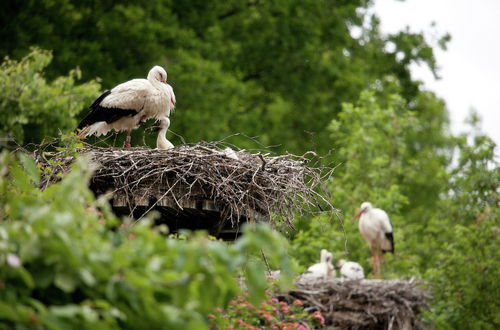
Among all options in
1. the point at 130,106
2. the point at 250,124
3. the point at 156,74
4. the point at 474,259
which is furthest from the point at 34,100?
the point at 250,124

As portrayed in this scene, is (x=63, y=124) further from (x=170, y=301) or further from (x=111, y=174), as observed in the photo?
(x=170, y=301)

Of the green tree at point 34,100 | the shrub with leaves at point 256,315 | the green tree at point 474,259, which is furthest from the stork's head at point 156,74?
the green tree at point 474,259

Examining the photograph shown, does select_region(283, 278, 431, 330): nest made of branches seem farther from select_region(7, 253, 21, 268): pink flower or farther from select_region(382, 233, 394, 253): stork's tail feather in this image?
select_region(7, 253, 21, 268): pink flower

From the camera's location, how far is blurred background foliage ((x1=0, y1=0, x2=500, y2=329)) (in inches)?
93.9

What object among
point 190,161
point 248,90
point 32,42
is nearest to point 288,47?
point 248,90

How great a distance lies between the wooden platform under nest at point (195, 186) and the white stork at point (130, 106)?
1132mm

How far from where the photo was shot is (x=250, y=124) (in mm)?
18500

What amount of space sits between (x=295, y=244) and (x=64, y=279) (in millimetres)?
12036

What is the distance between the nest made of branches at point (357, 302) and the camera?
10.0m

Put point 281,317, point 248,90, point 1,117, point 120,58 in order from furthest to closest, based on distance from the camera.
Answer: point 248,90 < point 120,58 < point 1,117 < point 281,317

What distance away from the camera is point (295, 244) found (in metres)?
14.3

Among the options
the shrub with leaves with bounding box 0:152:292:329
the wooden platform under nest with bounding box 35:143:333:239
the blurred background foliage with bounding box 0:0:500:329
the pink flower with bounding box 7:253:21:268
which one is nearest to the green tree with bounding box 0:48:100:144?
the blurred background foliage with bounding box 0:0:500:329

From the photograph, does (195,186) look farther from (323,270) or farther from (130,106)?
(323,270)

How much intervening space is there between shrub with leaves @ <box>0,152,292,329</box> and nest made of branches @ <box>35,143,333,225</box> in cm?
276
